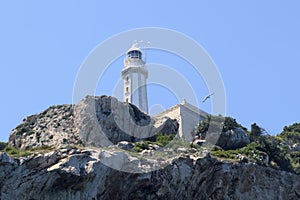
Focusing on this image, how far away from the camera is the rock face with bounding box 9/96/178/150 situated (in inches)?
2825

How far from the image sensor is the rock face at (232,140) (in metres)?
77.9

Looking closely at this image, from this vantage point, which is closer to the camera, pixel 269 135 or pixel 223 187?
pixel 223 187

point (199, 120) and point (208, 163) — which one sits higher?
point (199, 120)

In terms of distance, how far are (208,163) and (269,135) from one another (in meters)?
30.0

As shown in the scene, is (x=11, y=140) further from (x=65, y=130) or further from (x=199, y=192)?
(x=199, y=192)

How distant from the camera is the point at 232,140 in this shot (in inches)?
3083

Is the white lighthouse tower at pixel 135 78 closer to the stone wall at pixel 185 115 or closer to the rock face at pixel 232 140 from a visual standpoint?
the stone wall at pixel 185 115

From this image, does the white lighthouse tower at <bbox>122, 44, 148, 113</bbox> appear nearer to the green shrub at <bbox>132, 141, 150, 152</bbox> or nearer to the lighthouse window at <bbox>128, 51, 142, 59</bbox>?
the lighthouse window at <bbox>128, 51, 142, 59</bbox>

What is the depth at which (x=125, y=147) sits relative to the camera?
212ft

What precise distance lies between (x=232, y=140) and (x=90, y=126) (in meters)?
17.5

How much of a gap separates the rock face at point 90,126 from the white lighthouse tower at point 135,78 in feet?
52.3

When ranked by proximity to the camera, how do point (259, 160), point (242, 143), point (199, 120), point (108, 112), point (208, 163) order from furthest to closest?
point (199, 120) < point (242, 143) < point (108, 112) < point (259, 160) < point (208, 163)

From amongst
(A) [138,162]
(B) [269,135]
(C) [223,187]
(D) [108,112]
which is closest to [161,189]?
(A) [138,162]

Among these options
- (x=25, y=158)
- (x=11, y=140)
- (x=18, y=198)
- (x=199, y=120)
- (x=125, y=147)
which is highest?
(x=199, y=120)
